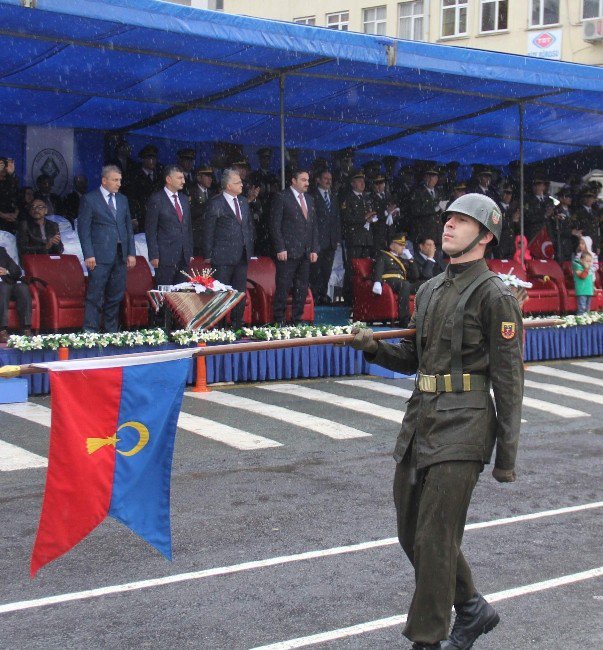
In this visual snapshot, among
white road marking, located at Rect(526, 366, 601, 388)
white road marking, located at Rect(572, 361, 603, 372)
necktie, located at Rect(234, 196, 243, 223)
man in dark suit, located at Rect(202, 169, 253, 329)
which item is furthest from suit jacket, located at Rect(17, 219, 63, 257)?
white road marking, located at Rect(572, 361, 603, 372)

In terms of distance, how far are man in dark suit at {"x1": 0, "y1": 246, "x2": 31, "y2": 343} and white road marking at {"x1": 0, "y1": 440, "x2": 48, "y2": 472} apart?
3828mm

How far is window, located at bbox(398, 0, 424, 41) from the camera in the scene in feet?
153

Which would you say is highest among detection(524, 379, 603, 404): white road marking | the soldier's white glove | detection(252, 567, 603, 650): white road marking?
the soldier's white glove

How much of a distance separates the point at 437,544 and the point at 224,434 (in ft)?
21.7

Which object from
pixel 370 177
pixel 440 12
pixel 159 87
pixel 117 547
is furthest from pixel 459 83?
pixel 440 12

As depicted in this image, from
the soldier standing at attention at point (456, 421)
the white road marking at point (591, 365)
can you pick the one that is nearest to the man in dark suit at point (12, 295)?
the white road marking at point (591, 365)

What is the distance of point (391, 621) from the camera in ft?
18.8

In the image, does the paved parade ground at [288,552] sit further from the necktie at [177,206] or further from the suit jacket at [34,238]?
the necktie at [177,206]

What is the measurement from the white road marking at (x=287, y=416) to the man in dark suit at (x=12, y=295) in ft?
7.56

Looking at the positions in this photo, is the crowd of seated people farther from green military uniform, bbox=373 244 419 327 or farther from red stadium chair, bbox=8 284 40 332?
red stadium chair, bbox=8 284 40 332

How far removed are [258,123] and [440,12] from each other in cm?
2876

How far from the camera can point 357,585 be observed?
633 cm

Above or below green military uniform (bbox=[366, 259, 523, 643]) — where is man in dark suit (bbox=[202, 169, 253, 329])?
above

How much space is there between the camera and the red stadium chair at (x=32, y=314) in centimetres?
1423
